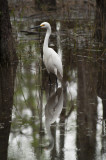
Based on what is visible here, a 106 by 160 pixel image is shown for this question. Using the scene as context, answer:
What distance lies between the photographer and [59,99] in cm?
729

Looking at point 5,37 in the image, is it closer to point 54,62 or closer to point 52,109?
point 54,62

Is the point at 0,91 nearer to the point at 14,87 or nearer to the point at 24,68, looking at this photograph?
the point at 14,87

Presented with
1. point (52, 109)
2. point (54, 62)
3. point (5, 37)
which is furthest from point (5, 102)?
point (5, 37)

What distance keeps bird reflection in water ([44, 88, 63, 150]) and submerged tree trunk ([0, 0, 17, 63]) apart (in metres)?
2.22

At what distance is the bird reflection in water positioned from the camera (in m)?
5.46

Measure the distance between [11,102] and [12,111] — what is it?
47cm

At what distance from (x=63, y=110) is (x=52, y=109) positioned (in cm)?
23

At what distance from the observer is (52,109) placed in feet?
22.1

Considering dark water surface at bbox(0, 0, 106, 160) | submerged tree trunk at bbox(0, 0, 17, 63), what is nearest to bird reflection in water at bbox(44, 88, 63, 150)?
dark water surface at bbox(0, 0, 106, 160)

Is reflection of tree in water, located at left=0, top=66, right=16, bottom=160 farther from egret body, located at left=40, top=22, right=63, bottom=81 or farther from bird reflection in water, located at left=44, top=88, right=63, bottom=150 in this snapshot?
egret body, located at left=40, top=22, right=63, bottom=81

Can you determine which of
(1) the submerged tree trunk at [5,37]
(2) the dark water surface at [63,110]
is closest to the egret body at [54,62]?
(2) the dark water surface at [63,110]

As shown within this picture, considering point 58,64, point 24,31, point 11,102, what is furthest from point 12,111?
point 24,31

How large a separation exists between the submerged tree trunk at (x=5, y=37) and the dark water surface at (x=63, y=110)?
43 centimetres

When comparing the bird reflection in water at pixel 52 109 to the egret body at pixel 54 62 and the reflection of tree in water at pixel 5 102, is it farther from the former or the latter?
the reflection of tree in water at pixel 5 102
